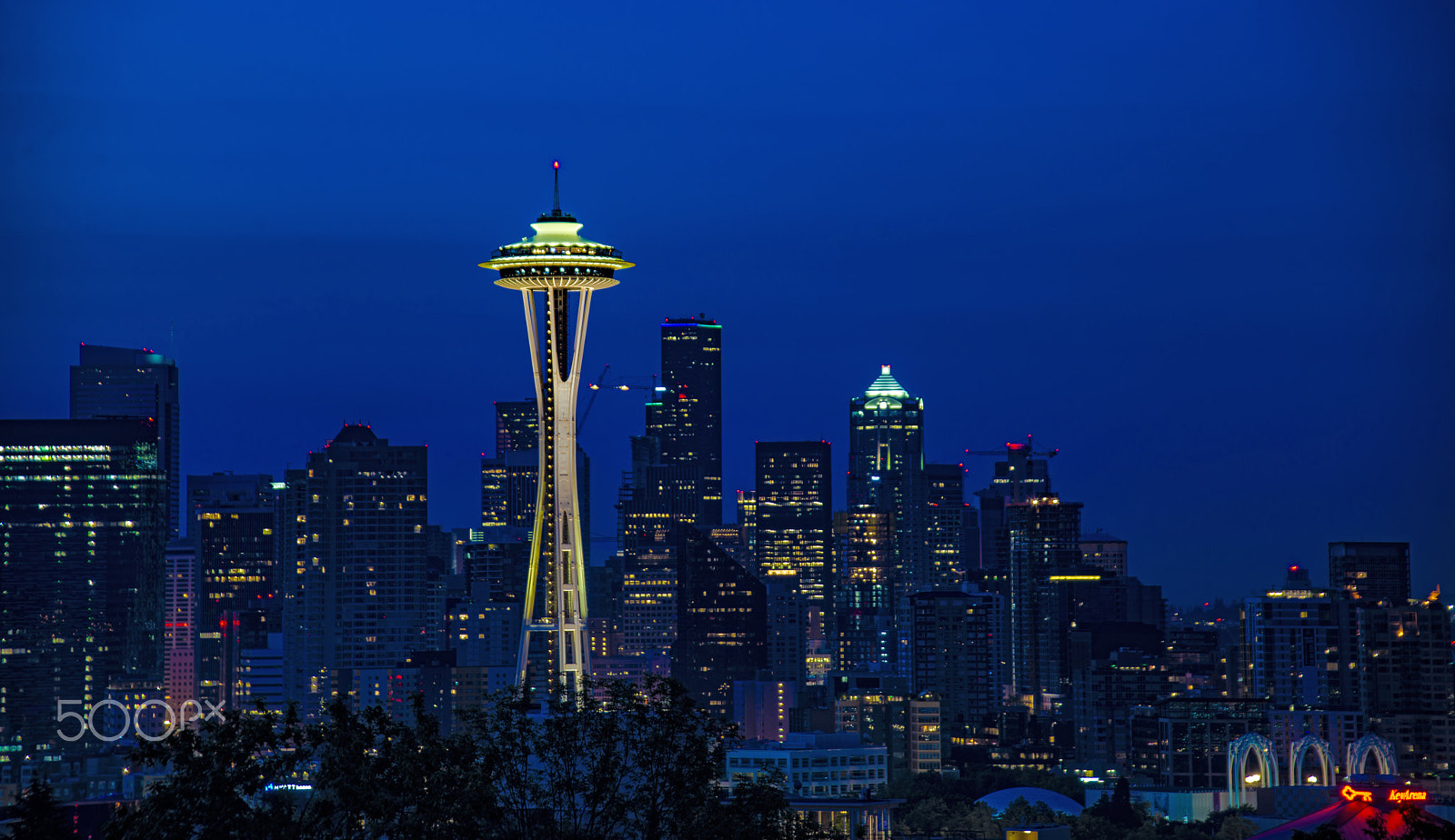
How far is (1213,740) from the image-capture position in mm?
159625

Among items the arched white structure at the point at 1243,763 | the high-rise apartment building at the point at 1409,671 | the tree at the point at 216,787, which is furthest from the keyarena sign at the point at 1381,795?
the tree at the point at 216,787

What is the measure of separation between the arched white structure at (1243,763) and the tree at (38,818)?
106851 millimetres

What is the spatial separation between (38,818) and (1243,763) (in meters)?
112

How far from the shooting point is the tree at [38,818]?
39.1 m

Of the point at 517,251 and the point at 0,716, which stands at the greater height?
the point at 517,251

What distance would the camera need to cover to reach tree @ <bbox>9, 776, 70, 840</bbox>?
39062 millimetres

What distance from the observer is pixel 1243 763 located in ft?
461

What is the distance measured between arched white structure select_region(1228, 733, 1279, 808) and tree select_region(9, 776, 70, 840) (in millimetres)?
106851

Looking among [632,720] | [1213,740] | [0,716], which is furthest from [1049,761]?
[632,720]

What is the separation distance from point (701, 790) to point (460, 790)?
6135mm

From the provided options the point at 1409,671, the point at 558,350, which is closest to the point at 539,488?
the point at 558,350

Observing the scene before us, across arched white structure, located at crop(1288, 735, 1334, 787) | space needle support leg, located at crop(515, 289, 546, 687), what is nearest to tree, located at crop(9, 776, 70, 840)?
space needle support leg, located at crop(515, 289, 546, 687)

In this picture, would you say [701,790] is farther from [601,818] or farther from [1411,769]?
[1411,769]

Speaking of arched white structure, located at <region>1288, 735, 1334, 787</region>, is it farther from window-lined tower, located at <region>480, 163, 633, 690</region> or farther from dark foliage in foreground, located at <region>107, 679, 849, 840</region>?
dark foliage in foreground, located at <region>107, 679, 849, 840</region>
